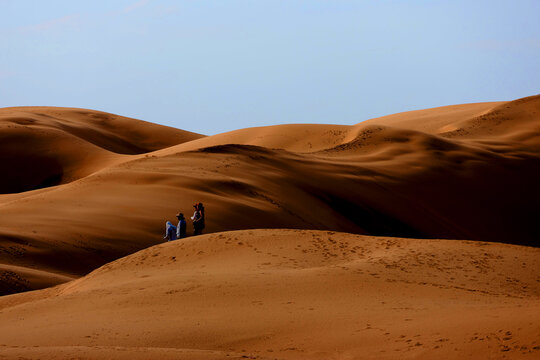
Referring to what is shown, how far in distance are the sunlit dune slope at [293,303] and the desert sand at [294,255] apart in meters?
0.03

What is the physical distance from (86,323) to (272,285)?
2445 mm

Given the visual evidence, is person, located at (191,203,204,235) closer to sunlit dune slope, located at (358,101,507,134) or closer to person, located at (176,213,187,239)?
person, located at (176,213,187,239)

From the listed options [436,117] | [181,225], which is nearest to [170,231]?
[181,225]

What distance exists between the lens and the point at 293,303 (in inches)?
421

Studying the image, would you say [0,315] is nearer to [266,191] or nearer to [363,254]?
[363,254]

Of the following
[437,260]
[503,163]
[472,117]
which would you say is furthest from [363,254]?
[472,117]

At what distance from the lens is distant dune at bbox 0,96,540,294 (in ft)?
66.6

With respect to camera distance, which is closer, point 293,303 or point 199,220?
point 293,303

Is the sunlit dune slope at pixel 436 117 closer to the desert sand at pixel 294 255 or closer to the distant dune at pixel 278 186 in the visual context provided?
the distant dune at pixel 278 186

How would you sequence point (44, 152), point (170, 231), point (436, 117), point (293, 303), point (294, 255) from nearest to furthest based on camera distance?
1. point (293, 303)
2. point (294, 255)
3. point (170, 231)
4. point (44, 152)
5. point (436, 117)

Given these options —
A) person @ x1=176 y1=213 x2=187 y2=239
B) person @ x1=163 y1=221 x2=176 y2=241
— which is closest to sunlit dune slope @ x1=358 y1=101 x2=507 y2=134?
person @ x1=163 y1=221 x2=176 y2=241

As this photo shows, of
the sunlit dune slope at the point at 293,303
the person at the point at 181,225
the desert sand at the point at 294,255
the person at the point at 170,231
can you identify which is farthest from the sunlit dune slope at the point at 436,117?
the sunlit dune slope at the point at 293,303

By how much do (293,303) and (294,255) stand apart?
3296mm

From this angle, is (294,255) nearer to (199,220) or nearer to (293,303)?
(293,303)
